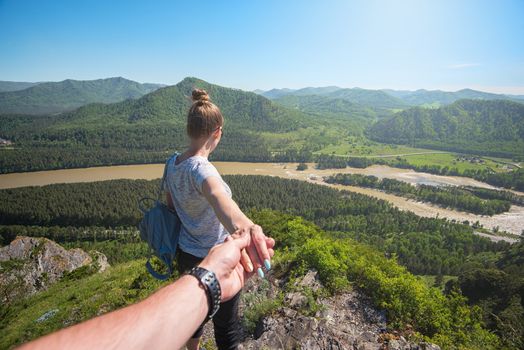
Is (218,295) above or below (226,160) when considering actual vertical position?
above

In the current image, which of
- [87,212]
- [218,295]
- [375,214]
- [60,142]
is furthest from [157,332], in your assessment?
[60,142]

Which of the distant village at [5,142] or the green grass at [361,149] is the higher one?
the distant village at [5,142]

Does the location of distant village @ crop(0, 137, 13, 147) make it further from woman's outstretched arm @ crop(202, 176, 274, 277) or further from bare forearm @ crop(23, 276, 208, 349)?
bare forearm @ crop(23, 276, 208, 349)

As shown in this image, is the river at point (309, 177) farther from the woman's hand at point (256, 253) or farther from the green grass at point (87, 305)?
the woman's hand at point (256, 253)

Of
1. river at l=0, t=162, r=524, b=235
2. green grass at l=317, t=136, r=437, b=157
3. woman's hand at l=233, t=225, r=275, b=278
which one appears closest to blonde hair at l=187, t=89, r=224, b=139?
woman's hand at l=233, t=225, r=275, b=278

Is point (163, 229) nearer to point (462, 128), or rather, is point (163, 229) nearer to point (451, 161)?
point (451, 161)

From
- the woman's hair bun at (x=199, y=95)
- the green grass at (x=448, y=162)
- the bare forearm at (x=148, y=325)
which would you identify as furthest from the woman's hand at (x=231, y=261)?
the green grass at (x=448, y=162)

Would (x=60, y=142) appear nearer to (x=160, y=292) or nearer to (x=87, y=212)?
(x=87, y=212)
